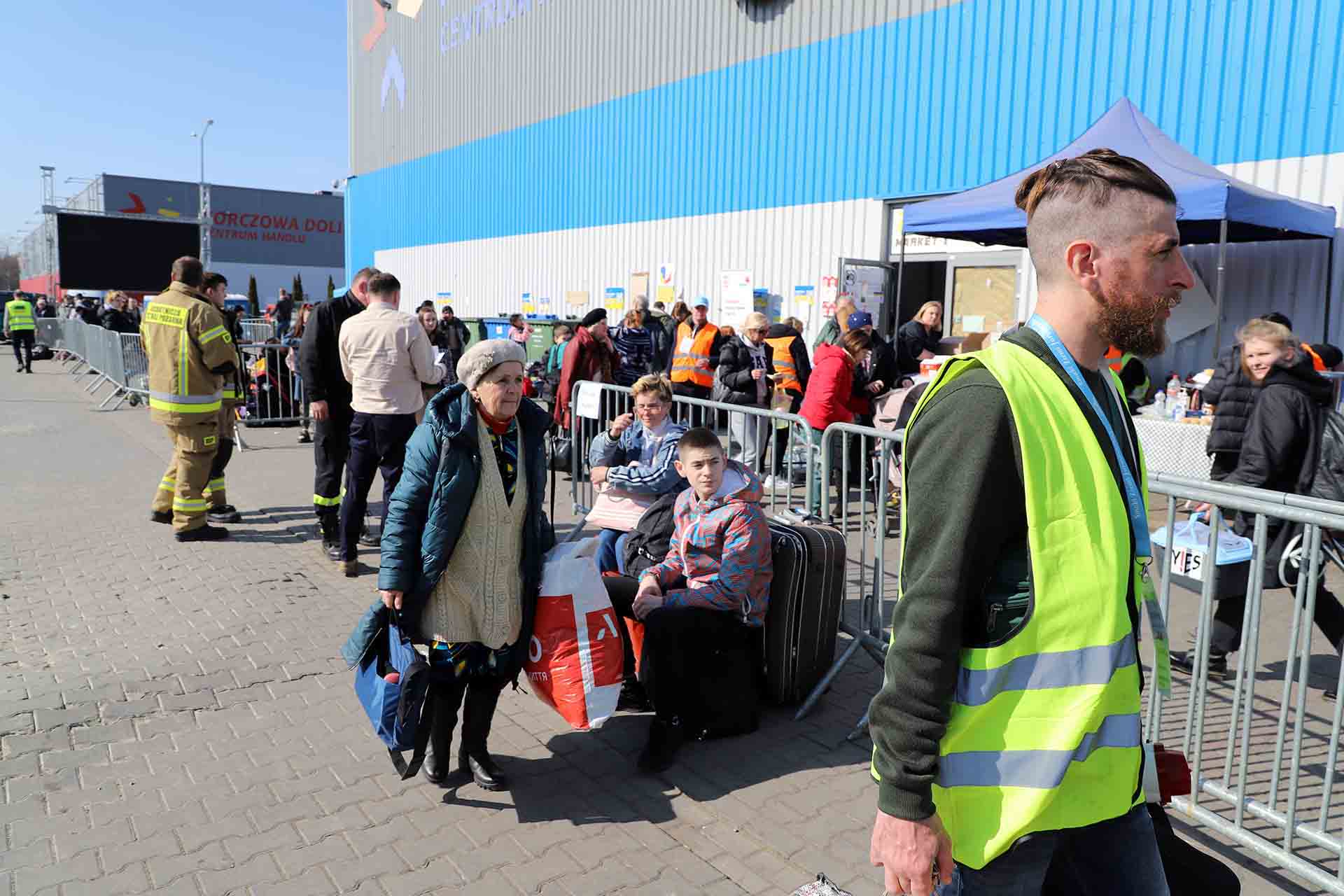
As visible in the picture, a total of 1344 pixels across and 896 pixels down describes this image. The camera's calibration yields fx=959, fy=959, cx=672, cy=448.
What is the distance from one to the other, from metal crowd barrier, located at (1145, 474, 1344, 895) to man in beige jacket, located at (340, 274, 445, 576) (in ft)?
15.7

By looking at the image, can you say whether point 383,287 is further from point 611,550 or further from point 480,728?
point 480,728

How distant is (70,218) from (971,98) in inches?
1349

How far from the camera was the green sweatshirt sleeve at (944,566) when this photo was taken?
1575 mm

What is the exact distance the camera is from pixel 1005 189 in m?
9.26

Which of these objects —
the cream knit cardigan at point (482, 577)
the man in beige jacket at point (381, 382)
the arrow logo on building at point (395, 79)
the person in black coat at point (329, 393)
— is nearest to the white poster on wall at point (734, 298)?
the person in black coat at point (329, 393)

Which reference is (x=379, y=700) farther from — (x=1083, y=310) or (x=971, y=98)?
(x=971, y=98)

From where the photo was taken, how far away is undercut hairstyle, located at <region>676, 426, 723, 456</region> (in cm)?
435

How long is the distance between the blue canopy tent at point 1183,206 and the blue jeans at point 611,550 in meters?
4.78

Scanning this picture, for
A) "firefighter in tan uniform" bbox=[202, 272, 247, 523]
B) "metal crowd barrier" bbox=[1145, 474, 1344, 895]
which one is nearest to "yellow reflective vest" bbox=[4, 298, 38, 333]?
"firefighter in tan uniform" bbox=[202, 272, 247, 523]

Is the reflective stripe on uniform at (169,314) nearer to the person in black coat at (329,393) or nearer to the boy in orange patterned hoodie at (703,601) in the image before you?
the person in black coat at (329,393)

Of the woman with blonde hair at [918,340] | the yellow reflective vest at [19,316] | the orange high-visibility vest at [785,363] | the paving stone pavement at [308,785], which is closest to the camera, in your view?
the paving stone pavement at [308,785]

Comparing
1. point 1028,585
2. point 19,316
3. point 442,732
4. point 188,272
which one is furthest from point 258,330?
point 1028,585

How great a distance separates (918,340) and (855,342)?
1.92 m

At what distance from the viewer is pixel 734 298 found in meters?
15.4
